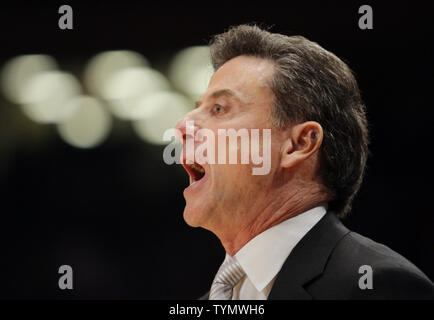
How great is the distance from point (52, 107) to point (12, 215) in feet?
1.63

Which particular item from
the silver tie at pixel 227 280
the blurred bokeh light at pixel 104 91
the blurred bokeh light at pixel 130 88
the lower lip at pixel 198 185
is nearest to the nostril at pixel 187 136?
the lower lip at pixel 198 185

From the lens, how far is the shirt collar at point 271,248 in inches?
61.5

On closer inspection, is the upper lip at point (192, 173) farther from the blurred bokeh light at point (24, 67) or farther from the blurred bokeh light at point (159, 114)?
the blurred bokeh light at point (24, 67)

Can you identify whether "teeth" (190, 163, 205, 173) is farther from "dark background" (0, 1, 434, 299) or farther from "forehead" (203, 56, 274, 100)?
"dark background" (0, 1, 434, 299)

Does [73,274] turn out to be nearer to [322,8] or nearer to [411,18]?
[322,8]

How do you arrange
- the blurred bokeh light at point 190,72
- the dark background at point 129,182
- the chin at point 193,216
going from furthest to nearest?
the blurred bokeh light at point 190,72
the dark background at point 129,182
the chin at point 193,216

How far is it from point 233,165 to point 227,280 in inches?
13.2

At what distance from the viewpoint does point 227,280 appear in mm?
1650

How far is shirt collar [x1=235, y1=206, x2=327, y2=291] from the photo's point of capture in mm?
1562

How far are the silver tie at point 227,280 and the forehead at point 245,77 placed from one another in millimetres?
507

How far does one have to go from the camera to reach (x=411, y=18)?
2.01 meters

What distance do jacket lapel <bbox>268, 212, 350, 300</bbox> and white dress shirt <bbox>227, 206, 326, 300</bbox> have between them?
1.0 inches

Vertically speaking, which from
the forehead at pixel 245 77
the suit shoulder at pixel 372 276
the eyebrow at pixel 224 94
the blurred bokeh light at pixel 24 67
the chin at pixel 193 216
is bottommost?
the suit shoulder at pixel 372 276
